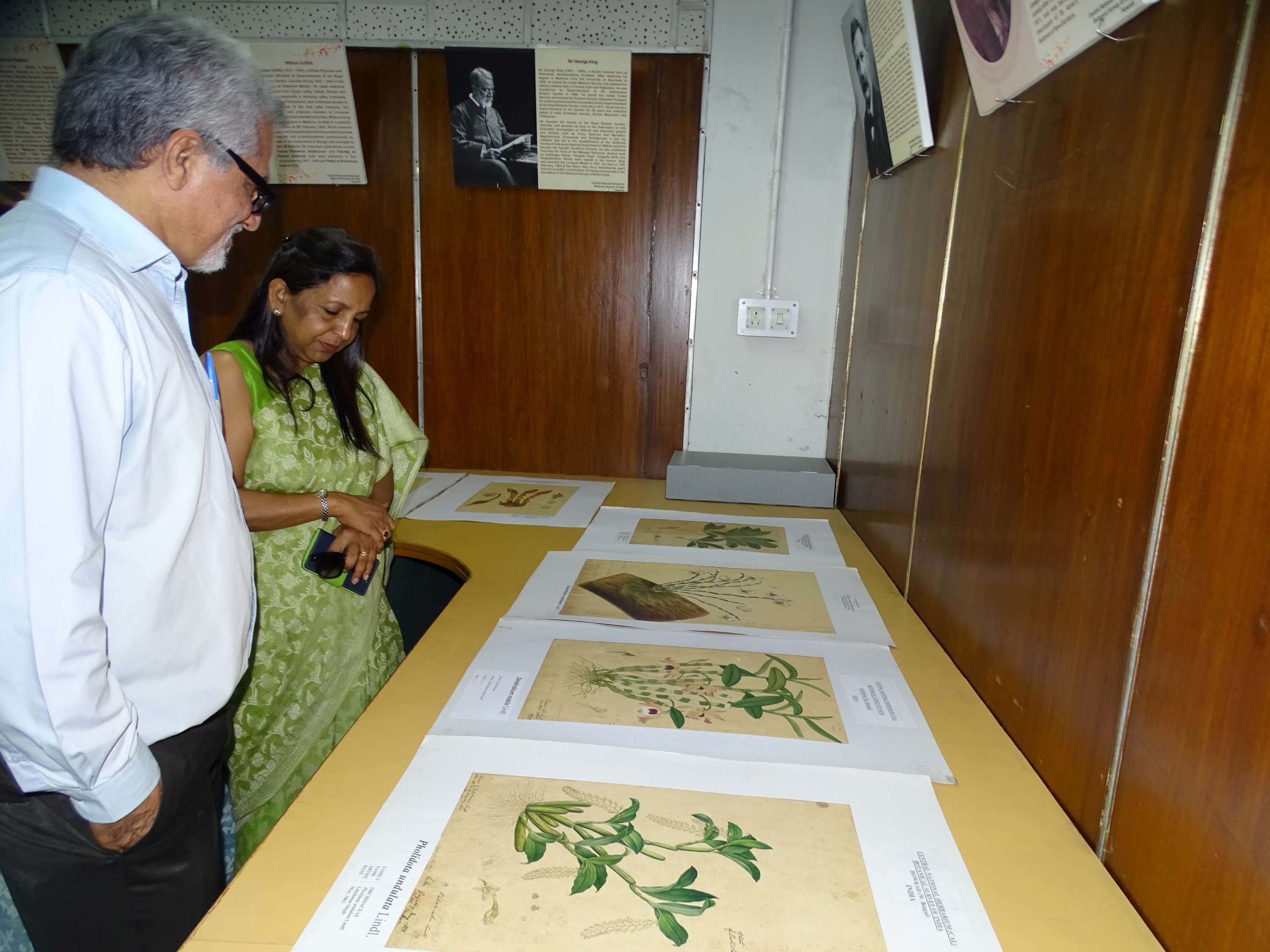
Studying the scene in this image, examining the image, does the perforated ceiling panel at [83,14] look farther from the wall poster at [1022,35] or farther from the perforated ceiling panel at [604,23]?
the wall poster at [1022,35]

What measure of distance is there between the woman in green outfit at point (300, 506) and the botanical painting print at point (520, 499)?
1.37 feet

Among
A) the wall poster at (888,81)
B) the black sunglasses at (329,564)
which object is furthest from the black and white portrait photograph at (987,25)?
the black sunglasses at (329,564)

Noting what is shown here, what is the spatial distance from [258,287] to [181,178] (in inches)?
25.1

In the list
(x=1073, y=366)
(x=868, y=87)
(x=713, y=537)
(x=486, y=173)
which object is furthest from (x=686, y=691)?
(x=486, y=173)

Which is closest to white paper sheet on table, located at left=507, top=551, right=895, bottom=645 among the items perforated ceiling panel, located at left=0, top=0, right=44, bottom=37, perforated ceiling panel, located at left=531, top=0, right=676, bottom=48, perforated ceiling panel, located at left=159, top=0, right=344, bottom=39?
perforated ceiling panel, located at left=531, top=0, right=676, bottom=48

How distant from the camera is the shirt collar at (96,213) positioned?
76cm

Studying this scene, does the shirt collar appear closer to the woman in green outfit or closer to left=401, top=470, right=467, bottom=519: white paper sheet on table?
the woman in green outfit

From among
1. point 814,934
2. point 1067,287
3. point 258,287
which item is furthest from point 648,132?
point 814,934

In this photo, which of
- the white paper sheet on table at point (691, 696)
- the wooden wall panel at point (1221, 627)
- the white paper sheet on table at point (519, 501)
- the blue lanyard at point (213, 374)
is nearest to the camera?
the wooden wall panel at point (1221, 627)

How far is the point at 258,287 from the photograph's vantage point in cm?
139

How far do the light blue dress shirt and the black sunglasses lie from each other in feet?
1.67

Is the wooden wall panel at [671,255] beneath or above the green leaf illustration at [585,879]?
above

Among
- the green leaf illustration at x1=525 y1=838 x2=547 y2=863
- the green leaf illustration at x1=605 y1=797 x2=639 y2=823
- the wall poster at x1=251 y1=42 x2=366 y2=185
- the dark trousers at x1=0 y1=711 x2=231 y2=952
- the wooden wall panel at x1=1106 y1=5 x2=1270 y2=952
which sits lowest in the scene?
the dark trousers at x1=0 y1=711 x2=231 y2=952
